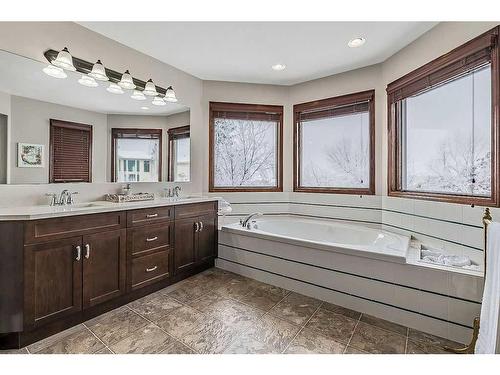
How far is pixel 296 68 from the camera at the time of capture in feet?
10.1

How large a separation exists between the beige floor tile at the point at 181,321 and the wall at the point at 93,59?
132cm

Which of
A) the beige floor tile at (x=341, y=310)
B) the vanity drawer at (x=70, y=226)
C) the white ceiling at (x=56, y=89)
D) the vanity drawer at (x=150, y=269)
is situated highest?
the white ceiling at (x=56, y=89)

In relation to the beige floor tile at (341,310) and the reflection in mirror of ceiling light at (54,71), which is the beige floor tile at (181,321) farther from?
the reflection in mirror of ceiling light at (54,71)

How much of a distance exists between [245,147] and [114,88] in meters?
1.75

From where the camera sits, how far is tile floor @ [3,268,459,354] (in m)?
1.60

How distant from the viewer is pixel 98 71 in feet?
7.47

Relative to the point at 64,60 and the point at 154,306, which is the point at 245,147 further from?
the point at 154,306

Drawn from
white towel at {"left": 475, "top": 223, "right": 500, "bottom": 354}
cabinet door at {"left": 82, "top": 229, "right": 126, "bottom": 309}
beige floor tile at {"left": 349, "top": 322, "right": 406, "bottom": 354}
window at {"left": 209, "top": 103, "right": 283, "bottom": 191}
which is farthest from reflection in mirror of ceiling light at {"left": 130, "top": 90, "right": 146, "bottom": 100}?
white towel at {"left": 475, "top": 223, "right": 500, "bottom": 354}

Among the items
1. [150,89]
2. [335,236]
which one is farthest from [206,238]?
[150,89]

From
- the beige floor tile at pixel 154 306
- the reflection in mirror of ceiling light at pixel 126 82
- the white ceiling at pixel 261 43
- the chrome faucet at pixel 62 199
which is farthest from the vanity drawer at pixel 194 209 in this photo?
the white ceiling at pixel 261 43

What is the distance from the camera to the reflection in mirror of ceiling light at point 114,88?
2.45m
